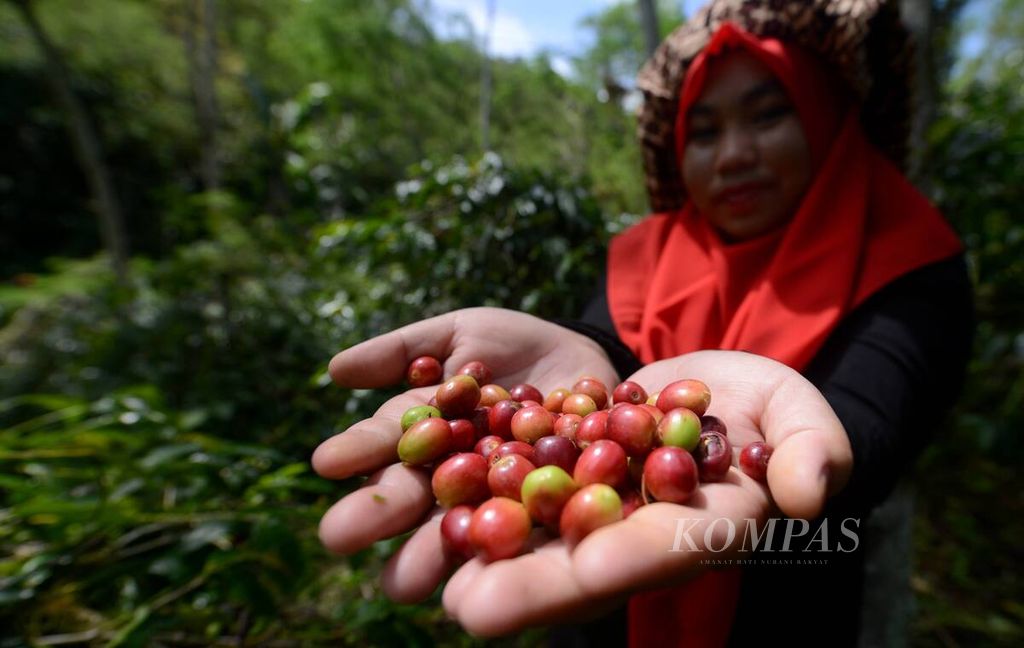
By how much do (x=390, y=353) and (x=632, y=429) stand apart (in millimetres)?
584

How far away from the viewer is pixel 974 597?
3.21 metres

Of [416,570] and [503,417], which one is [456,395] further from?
[416,570]

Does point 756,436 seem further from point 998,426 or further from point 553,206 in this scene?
point 998,426

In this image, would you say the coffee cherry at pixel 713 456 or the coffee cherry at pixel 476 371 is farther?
the coffee cherry at pixel 476 371

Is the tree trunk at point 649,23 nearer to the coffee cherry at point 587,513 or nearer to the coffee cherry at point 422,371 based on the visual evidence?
the coffee cherry at point 422,371

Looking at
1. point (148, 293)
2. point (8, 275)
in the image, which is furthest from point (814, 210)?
point (8, 275)

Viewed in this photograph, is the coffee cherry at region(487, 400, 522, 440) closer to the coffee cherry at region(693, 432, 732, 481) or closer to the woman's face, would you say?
the coffee cherry at region(693, 432, 732, 481)

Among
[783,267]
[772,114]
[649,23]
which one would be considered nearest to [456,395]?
[783,267]

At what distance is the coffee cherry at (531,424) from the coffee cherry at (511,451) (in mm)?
24

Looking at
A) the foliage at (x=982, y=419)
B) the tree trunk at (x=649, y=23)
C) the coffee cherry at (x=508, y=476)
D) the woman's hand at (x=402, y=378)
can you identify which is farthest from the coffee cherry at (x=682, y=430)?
the tree trunk at (x=649, y=23)

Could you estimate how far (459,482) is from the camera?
46.0 inches

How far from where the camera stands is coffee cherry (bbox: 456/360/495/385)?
1.44 meters

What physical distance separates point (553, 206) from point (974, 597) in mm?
3388

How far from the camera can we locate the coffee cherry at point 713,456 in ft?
3.62
